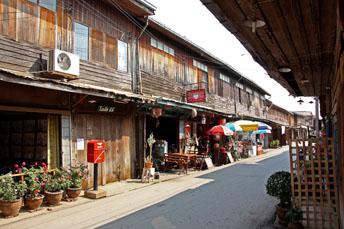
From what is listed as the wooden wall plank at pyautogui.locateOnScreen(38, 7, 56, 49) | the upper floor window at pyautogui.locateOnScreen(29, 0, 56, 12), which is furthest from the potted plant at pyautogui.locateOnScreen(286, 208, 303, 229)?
the upper floor window at pyautogui.locateOnScreen(29, 0, 56, 12)

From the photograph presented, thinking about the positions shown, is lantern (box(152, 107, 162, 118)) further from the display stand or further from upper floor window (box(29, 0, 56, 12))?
upper floor window (box(29, 0, 56, 12))

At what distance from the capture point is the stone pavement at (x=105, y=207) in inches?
286

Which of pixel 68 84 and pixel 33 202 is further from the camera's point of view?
pixel 68 84

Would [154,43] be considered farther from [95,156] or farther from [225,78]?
[225,78]

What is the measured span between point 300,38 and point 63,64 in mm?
7148

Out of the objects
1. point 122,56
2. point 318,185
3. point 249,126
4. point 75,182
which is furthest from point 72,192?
point 249,126

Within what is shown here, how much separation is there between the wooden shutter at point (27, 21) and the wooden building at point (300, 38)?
6.83 meters

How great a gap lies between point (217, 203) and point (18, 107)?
6.51m

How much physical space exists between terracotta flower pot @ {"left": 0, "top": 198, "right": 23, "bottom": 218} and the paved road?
2.39 metres

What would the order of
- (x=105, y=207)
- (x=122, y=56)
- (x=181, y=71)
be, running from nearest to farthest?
(x=105, y=207)
(x=122, y=56)
(x=181, y=71)

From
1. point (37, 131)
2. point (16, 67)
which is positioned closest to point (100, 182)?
point (37, 131)

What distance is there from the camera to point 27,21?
920 cm

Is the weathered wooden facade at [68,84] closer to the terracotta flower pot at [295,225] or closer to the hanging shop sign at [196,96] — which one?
the hanging shop sign at [196,96]

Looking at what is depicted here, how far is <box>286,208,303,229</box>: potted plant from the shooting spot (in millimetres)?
6258
